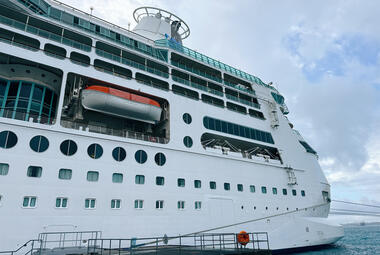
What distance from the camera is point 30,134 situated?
12.1 meters

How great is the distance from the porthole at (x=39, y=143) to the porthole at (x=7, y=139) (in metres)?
0.73

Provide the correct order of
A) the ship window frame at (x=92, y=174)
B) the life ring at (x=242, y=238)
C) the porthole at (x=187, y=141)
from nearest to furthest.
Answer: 1. the life ring at (x=242, y=238)
2. the ship window frame at (x=92, y=174)
3. the porthole at (x=187, y=141)

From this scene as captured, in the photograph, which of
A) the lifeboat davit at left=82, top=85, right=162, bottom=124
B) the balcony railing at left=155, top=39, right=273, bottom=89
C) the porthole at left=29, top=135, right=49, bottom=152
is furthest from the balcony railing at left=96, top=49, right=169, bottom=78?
the porthole at left=29, top=135, right=49, bottom=152

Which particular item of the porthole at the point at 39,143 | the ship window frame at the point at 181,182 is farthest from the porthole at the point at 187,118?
the porthole at the point at 39,143

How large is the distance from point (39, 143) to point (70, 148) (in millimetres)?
1463

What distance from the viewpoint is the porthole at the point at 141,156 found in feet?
49.2

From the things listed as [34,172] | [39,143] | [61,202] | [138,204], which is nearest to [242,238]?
[138,204]

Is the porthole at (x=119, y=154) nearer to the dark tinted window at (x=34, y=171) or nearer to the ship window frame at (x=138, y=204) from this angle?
the ship window frame at (x=138, y=204)

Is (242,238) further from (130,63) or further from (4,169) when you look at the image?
(130,63)

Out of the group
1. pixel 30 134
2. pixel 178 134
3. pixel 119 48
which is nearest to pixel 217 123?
pixel 178 134

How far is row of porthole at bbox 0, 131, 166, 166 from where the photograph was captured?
1160 centimetres

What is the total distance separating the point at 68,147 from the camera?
12984 mm

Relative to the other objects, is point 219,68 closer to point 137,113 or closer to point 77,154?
point 137,113

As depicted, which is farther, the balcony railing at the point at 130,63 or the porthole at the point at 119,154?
the balcony railing at the point at 130,63
